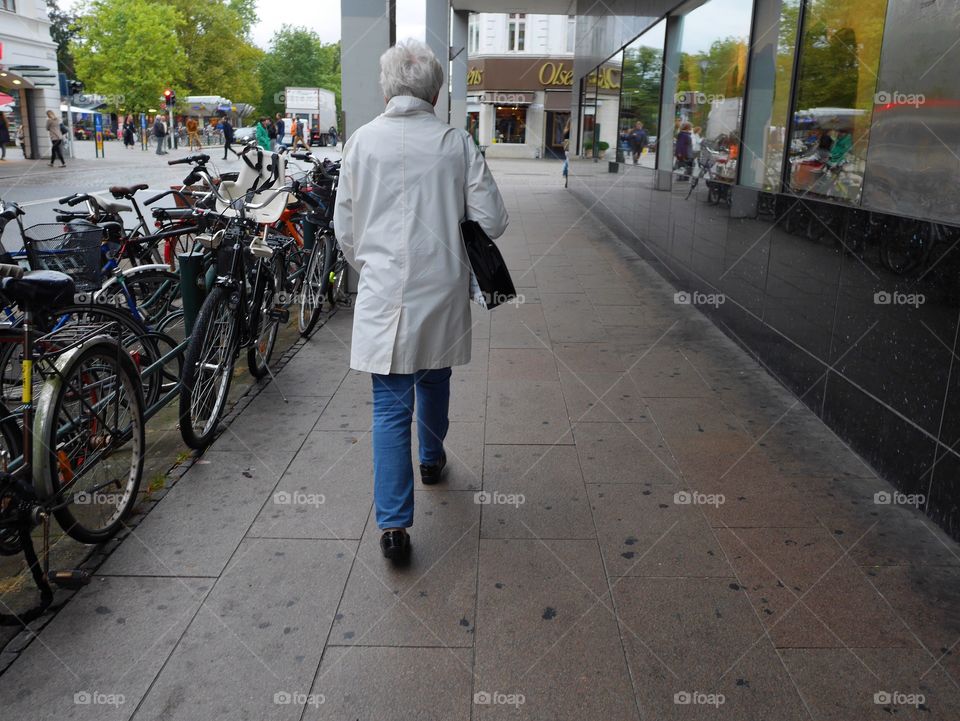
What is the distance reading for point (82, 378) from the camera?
10.9 ft

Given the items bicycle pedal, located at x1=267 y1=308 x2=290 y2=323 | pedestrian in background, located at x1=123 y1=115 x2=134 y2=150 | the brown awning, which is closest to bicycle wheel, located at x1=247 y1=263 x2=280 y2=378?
bicycle pedal, located at x1=267 y1=308 x2=290 y2=323

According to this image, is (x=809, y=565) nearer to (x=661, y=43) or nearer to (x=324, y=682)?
(x=324, y=682)

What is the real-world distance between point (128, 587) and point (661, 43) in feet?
32.0

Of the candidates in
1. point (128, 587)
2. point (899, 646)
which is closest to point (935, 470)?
point (899, 646)

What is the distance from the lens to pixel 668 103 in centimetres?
1037

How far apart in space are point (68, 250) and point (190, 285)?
759mm

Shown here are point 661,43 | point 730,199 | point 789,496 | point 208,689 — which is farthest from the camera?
point 661,43

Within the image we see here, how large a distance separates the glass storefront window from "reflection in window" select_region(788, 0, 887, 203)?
44.5 metres

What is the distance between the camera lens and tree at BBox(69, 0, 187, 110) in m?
50.9

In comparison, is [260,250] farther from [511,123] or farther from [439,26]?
[511,123]

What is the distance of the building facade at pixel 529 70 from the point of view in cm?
4544

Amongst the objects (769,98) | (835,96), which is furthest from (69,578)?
(769,98)

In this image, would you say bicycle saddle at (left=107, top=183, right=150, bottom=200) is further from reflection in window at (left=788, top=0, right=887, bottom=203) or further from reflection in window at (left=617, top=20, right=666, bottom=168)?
reflection in window at (left=617, top=20, right=666, bottom=168)

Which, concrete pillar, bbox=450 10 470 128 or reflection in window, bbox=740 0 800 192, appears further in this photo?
concrete pillar, bbox=450 10 470 128
